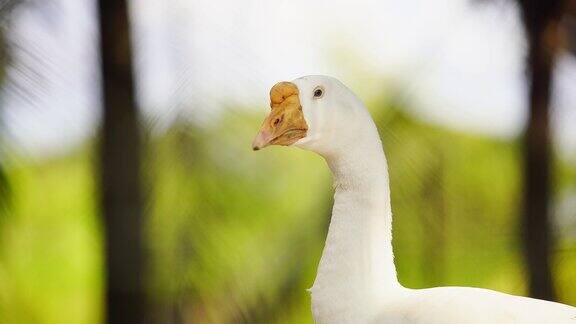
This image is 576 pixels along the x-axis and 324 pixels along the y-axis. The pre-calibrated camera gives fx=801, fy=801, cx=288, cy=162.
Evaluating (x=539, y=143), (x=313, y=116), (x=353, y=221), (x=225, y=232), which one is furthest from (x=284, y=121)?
(x=539, y=143)

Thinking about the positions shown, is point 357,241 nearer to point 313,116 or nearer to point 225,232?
point 313,116

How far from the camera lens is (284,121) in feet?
3.92

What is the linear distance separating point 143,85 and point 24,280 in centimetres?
59

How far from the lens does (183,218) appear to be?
2123 mm

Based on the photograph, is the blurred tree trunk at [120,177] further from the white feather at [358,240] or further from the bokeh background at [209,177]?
the white feather at [358,240]

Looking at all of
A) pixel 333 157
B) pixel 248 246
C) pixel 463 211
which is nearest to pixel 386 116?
pixel 463 211

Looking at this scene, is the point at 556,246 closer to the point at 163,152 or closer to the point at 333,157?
the point at 163,152

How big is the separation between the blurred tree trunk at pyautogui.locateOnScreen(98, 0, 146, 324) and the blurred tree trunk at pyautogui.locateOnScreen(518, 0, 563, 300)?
3.51 ft

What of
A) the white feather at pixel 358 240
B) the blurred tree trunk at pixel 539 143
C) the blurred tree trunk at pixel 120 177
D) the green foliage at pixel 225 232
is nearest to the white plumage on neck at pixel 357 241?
the white feather at pixel 358 240

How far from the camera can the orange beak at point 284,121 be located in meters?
1.19

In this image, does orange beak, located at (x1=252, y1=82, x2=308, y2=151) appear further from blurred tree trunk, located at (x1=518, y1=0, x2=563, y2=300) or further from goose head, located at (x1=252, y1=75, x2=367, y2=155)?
blurred tree trunk, located at (x1=518, y1=0, x2=563, y2=300)

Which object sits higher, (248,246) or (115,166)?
(115,166)

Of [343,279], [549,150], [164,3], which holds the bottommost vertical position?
[549,150]

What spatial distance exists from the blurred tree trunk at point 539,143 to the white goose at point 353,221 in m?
1.14
